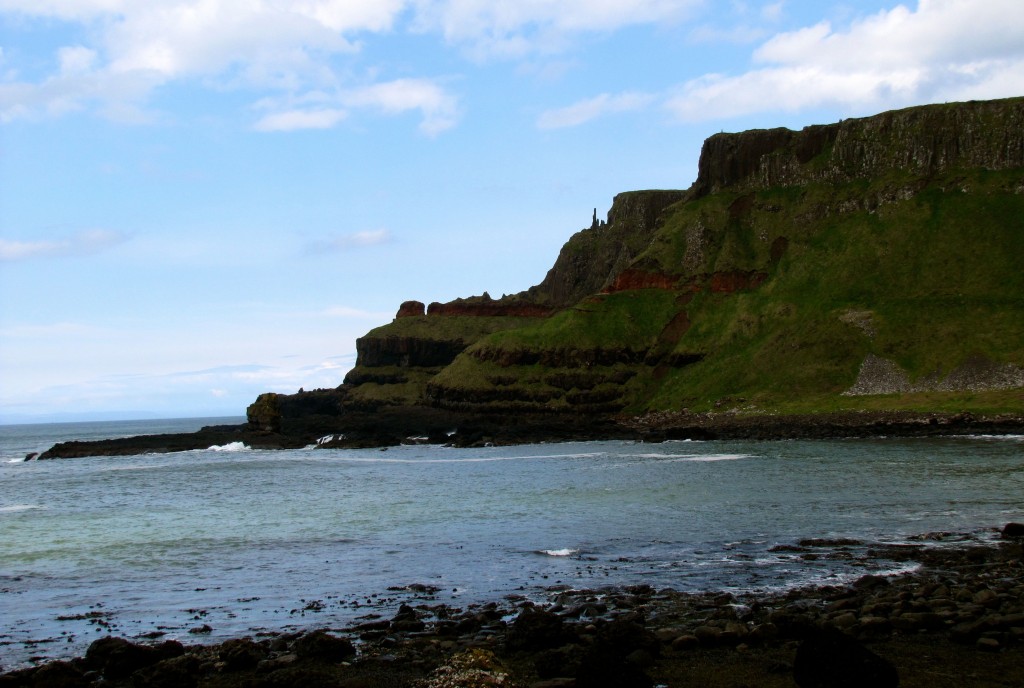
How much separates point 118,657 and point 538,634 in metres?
8.33

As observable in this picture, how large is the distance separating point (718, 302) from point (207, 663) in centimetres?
13017

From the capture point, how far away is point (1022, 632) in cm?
1848

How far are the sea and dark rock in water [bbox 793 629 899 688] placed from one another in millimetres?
8775

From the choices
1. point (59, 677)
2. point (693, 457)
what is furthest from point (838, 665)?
point (693, 457)

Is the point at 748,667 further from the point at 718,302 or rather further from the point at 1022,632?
the point at 718,302

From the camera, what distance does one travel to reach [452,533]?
38406 millimetres

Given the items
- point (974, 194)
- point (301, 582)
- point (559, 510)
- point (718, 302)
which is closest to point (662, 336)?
point (718, 302)

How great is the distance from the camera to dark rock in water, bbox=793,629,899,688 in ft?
50.8

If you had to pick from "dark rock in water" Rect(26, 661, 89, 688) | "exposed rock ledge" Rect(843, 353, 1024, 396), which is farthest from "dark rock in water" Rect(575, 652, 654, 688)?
"exposed rock ledge" Rect(843, 353, 1024, 396)

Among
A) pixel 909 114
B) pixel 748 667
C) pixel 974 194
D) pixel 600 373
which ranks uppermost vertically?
pixel 909 114

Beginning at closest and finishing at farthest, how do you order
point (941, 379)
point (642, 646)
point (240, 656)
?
point (642, 646) < point (240, 656) < point (941, 379)

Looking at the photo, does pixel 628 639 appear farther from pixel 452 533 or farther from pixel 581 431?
pixel 581 431

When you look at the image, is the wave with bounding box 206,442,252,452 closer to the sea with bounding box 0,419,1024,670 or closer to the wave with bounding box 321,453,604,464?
the wave with bounding box 321,453,604,464

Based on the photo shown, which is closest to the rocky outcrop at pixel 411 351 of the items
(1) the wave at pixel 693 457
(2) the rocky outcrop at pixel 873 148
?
(2) the rocky outcrop at pixel 873 148
